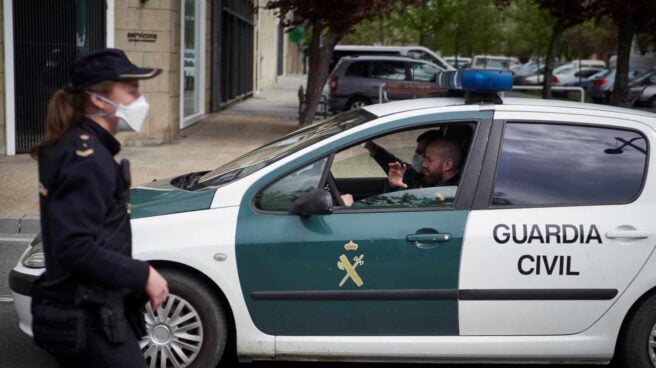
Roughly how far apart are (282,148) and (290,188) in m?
0.50

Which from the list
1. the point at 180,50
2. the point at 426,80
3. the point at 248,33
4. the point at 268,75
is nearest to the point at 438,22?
the point at 268,75

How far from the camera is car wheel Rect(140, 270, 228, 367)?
15.1 ft

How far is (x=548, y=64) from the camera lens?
22.9 meters

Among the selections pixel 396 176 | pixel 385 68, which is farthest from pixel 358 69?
pixel 396 176

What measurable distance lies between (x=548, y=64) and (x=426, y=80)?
128 inches

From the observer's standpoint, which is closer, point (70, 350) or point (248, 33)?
point (70, 350)

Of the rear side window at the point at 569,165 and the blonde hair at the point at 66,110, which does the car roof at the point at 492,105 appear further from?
the blonde hair at the point at 66,110

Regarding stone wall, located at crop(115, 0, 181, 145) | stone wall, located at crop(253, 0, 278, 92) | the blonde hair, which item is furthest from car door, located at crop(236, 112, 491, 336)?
stone wall, located at crop(253, 0, 278, 92)

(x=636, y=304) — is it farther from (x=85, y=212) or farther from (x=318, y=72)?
(x=318, y=72)

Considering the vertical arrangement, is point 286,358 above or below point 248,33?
below

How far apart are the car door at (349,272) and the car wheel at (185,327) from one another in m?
0.21

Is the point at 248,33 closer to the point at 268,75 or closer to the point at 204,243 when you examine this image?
the point at 268,75

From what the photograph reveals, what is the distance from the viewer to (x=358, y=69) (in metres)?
22.4

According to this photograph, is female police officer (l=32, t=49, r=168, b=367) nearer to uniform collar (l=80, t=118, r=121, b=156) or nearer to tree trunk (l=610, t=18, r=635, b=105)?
uniform collar (l=80, t=118, r=121, b=156)
